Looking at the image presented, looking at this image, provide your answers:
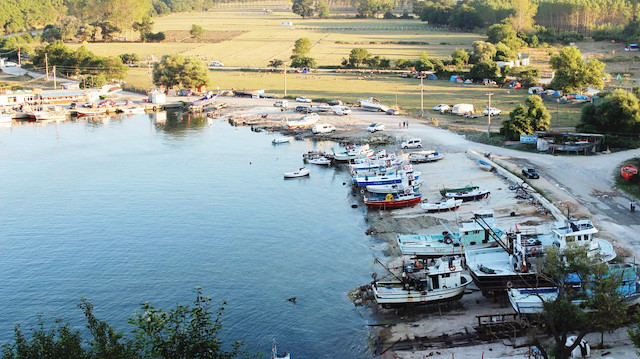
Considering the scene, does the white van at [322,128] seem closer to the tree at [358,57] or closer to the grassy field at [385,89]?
the grassy field at [385,89]

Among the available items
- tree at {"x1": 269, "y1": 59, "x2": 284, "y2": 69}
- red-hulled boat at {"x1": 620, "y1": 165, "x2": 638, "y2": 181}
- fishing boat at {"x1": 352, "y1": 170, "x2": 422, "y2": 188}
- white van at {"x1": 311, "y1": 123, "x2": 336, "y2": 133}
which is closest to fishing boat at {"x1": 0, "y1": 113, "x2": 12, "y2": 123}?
white van at {"x1": 311, "y1": 123, "x2": 336, "y2": 133}

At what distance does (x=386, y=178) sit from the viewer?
162 ft

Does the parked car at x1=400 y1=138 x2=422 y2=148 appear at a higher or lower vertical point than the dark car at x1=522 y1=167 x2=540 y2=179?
higher

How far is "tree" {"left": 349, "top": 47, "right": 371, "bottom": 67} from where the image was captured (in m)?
113

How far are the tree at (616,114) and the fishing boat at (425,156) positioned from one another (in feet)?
42.3

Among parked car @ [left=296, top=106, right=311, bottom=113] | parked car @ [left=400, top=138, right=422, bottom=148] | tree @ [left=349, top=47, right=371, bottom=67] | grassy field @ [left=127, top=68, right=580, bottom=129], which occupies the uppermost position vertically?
tree @ [left=349, top=47, right=371, bottom=67]

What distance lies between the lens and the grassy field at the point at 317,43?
129375mm

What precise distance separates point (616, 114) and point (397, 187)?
22377 millimetres

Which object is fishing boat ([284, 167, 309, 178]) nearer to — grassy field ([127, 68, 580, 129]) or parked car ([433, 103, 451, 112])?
grassy field ([127, 68, 580, 129])

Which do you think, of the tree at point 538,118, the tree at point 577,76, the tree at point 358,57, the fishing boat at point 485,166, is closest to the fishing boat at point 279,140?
the fishing boat at point 485,166

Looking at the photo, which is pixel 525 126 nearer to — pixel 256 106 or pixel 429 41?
pixel 256 106

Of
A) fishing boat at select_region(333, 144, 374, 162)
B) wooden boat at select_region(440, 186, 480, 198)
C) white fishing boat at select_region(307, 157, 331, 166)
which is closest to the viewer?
wooden boat at select_region(440, 186, 480, 198)

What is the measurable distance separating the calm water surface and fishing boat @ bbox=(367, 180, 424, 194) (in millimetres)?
2076

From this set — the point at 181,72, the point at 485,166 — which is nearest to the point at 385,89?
the point at 181,72
